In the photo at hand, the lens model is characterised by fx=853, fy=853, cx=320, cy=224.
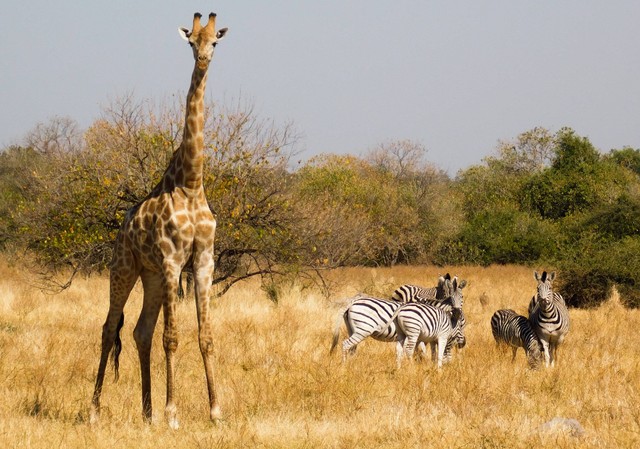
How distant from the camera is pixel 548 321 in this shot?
37.9 feet

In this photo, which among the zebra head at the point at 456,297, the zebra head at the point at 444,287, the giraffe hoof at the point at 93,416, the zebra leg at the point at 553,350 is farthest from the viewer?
the zebra head at the point at 444,287

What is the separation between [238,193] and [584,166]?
2798cm

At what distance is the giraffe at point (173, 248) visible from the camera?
299 inches

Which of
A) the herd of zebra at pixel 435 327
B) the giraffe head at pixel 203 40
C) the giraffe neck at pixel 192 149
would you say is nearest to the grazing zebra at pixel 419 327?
the herd of zebra at pixel 435 327

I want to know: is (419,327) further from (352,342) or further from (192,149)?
(192,149)

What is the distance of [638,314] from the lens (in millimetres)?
18469

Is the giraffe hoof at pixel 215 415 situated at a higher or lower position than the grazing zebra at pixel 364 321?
lower

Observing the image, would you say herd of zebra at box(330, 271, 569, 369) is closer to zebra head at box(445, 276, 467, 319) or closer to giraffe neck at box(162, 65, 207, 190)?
zebra head at box(445, 276, 467, 319)

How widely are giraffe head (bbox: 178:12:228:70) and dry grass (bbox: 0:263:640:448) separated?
129 inches

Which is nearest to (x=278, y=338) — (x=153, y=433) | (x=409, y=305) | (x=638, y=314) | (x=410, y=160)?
(x=409, y=305)

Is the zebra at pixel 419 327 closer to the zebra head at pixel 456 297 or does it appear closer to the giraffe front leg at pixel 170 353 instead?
the zebra head at pixel 456 297

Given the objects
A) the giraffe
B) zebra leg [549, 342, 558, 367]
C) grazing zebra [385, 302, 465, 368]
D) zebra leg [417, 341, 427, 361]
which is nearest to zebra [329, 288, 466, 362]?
grazing zebra [385, 302, 465, 368]

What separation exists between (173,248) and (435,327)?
4.71 metres

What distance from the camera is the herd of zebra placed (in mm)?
11211
